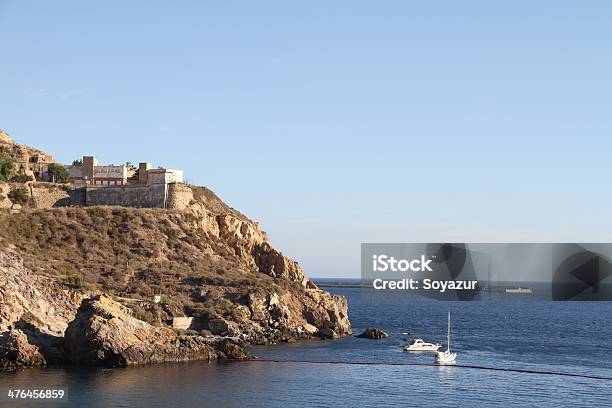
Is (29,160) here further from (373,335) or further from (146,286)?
(373,335)

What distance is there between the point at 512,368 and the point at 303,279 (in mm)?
48916

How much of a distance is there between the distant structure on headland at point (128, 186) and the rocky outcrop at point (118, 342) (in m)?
51.4

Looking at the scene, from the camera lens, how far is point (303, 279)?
431ft

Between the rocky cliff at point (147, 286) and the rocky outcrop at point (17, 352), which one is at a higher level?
the rocky cliff at point (147, 286)

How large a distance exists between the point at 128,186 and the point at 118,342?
61640 millimetres

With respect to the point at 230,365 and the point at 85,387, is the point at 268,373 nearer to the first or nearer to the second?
the point at 230,365

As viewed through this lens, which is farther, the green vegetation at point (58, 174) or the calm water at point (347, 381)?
the green vegetation at point (58, 174)

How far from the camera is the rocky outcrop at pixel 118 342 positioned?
79750mm

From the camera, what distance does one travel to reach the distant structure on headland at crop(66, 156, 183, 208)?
448ft

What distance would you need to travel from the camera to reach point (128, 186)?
138625 mm

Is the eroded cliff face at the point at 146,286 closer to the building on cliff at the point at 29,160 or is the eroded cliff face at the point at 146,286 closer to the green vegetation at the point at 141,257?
the green vegetation at the point at 141,257

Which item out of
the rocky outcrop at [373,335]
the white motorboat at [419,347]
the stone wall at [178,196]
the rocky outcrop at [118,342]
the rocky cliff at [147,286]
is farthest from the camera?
the stone wall at [178,196]

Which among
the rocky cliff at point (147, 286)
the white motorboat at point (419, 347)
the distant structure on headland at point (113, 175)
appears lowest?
the white motorboat at point (419, 347)

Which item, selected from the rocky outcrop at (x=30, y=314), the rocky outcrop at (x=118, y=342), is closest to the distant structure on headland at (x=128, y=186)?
the rocky outcrop at (x=30, y=314)
